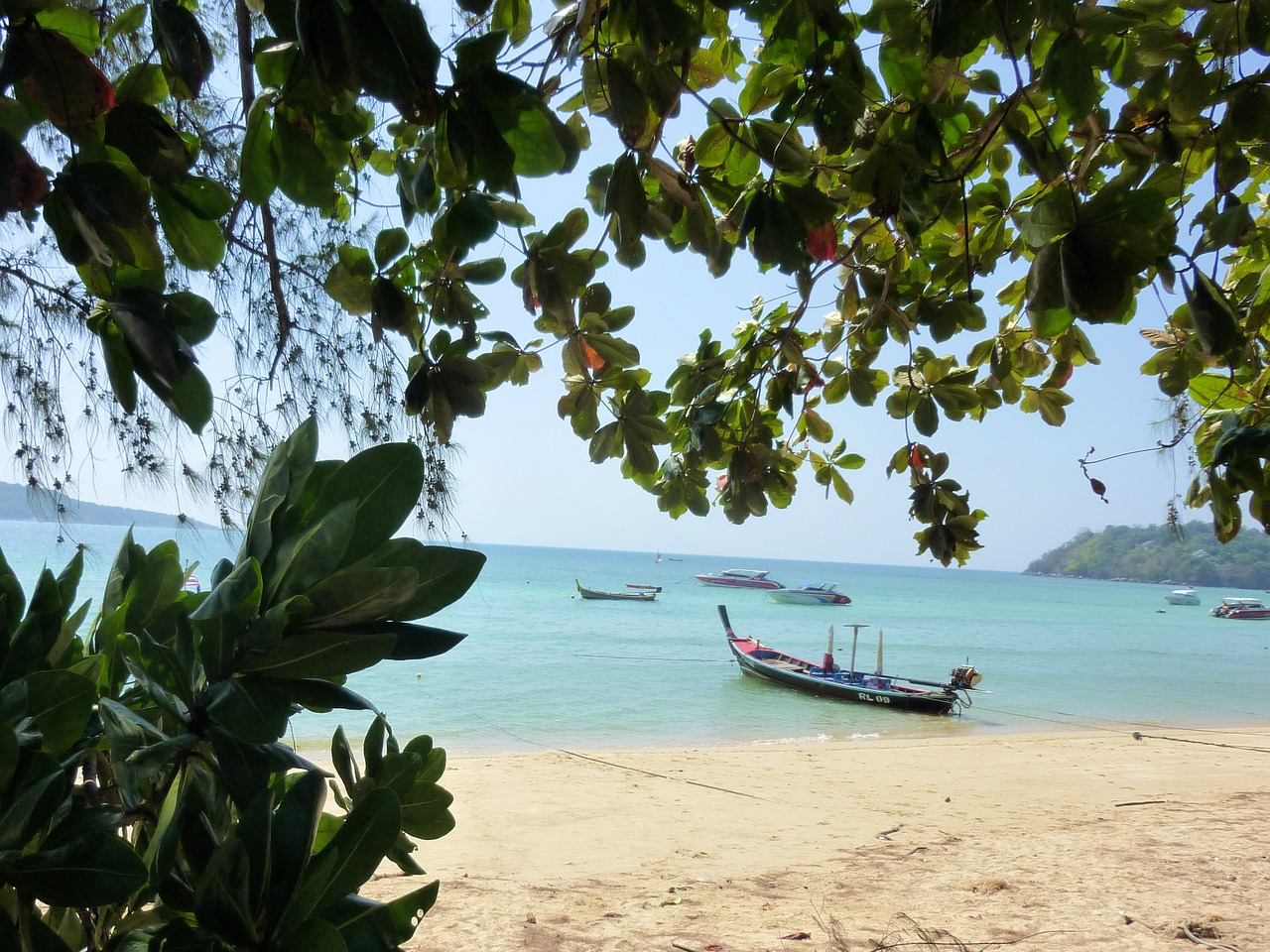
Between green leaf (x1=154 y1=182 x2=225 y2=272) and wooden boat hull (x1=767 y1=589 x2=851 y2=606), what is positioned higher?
green leaf (x1=154 y1=182 x2=225 y2=272)

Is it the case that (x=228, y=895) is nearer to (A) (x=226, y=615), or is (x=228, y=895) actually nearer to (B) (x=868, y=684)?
(A) (x=226, y=615)

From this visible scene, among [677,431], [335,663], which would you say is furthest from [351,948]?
[677,431]

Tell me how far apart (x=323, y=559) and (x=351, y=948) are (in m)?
0.26

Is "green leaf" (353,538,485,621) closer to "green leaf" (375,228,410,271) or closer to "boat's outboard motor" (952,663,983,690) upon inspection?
"green leaf" (375,228,410,271)

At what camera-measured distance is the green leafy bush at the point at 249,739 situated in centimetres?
44

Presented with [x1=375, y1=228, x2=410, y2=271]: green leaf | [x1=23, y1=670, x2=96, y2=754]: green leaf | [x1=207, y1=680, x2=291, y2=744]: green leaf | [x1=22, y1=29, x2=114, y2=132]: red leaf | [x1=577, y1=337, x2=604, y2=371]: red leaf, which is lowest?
[x1=23, y1=670, x2=96, y2=754]: green leaf

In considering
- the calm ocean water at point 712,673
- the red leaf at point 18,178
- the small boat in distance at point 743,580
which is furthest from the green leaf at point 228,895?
the small boat in distance at point 743,580

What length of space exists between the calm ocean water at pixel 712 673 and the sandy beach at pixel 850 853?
192 cm

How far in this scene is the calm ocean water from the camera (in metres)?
11.6

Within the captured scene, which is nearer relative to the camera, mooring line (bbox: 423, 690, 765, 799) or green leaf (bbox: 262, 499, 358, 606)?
green leaf (bbox: 262, 499, 358, 606)

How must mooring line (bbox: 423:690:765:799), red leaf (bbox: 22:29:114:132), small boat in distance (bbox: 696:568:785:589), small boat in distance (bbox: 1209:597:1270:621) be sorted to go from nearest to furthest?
red leaf (bbox: 22:29:114:132), mooring line (bbox: 423:690:765:799), small boat in distance (bbox: 1209:597:1270:621), small boat in distance (bbox: 696:568:785:589)

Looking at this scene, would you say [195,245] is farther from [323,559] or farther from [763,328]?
[763,328]

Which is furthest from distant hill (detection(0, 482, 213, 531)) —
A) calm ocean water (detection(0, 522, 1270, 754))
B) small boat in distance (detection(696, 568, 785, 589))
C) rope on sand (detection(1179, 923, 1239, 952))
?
small boat in distance (detection(696, 568, 785, 589))

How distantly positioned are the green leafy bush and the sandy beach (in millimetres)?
2868
